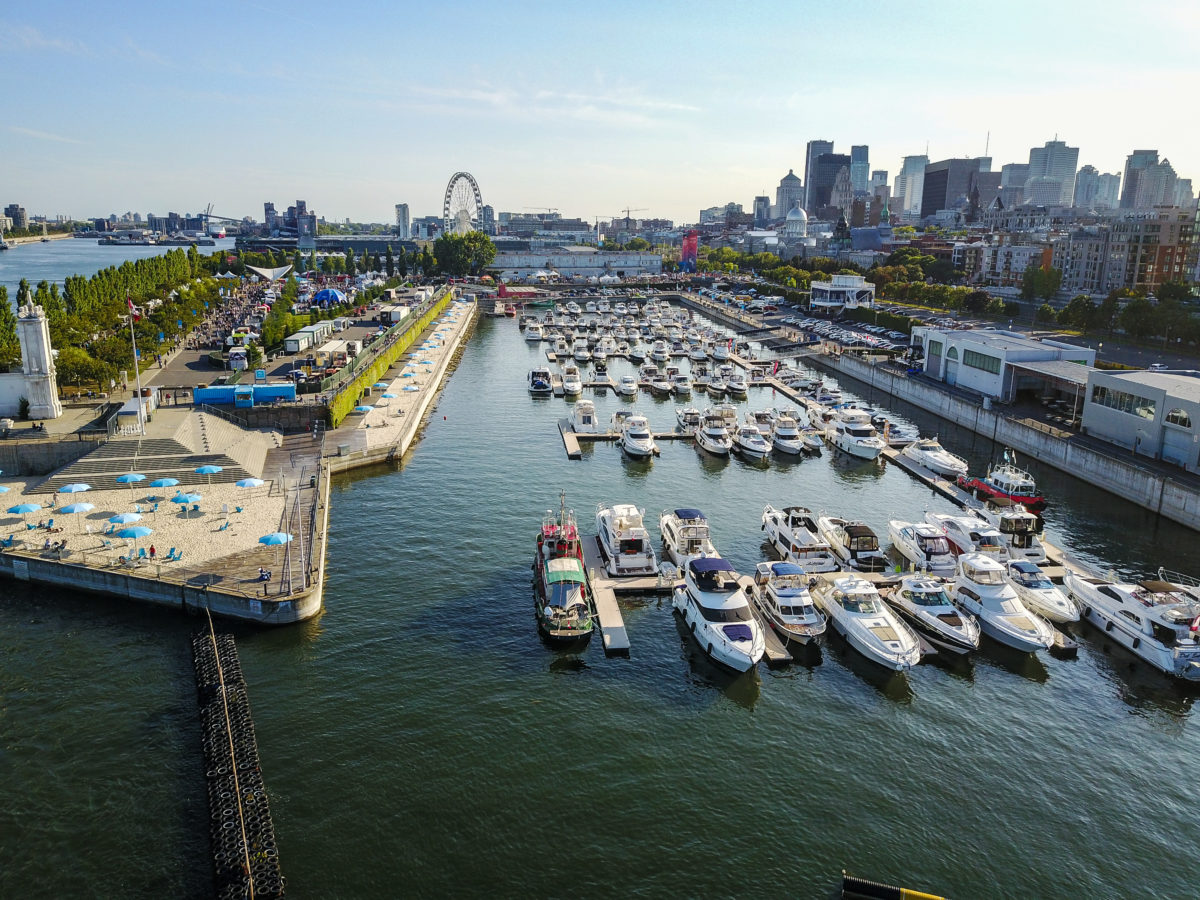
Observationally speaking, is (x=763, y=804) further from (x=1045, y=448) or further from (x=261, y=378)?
(x=261, y=378)

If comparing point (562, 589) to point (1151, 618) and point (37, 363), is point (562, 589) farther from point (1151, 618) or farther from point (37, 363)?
point (37, 363)

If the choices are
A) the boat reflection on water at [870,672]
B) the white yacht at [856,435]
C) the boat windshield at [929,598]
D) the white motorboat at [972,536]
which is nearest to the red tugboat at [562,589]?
the boat reflection on water at [870,672]

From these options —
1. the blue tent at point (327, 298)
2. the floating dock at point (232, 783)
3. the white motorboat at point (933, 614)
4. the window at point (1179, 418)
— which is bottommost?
the floating dock at point (232, 783)

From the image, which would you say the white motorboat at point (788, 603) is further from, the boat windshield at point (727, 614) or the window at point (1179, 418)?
the window at point (1179, 418)

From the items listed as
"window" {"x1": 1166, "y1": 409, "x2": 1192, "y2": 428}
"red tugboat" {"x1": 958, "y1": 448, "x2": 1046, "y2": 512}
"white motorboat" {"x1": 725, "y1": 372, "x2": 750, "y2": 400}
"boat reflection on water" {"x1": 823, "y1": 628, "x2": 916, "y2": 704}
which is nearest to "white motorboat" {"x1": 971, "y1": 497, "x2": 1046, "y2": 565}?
"red tugboat" {"x1": 958, "y1": 448, "x2": 1046, "y2": 512}

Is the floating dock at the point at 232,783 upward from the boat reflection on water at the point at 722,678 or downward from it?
upward

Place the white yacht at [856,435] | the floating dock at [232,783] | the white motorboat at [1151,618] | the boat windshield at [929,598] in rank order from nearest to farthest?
the floating dock at [232,783], the white motorboat at [1151,618], the boat windshield at [929,598], the white yacht at [856,435]

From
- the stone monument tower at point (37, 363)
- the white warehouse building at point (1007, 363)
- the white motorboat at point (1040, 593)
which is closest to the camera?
the white motorboat at point (1040, 593)
